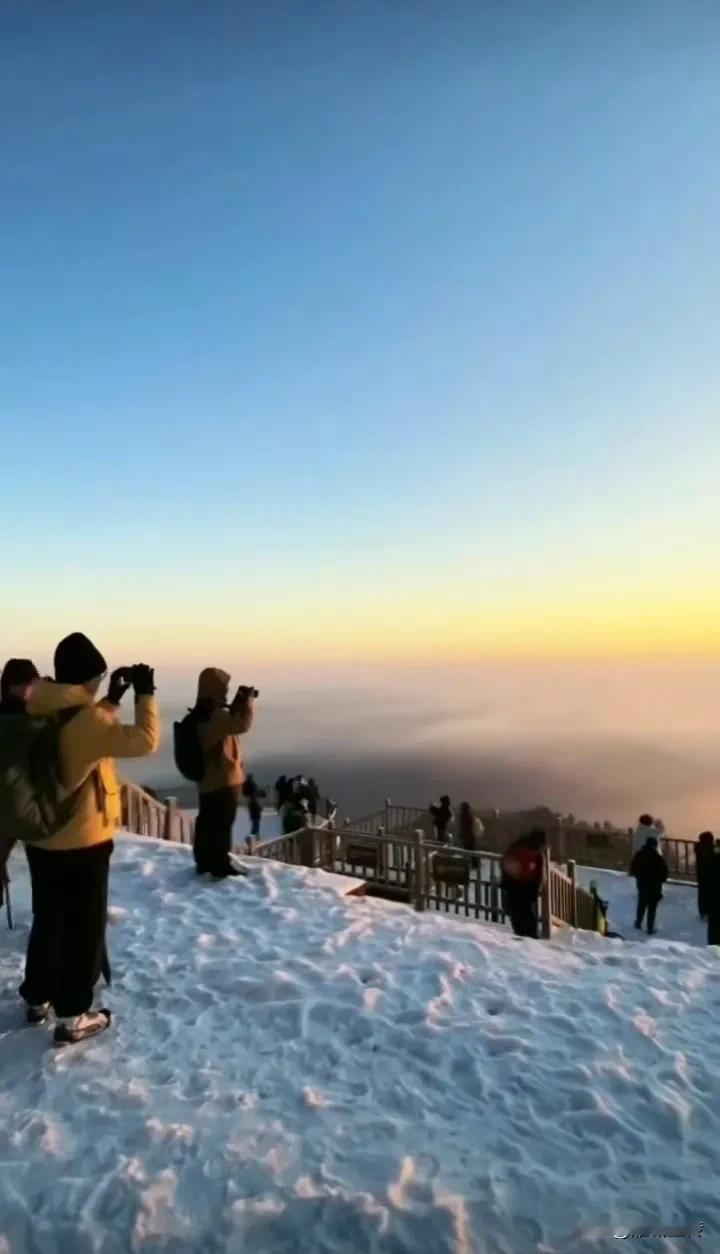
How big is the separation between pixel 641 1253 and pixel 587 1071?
1506mm

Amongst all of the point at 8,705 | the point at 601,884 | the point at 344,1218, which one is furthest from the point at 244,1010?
the point at 601,884

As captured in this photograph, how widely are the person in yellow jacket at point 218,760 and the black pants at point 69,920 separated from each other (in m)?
3.28

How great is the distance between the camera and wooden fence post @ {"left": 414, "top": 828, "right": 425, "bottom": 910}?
444 inches

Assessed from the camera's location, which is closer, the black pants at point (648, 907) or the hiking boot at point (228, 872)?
the hiking boot at point (228, 872)

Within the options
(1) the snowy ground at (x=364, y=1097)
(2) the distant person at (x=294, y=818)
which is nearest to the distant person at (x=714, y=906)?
(1) the snowy ground at (x=364, y=1097)

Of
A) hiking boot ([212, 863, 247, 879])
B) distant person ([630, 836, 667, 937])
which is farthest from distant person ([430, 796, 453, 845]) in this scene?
hiking boot ([212, 863, 247, 879])

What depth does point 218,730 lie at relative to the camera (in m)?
8.62

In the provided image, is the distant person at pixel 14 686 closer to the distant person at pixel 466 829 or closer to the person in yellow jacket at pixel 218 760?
the person in yellow jacket at pixel 218 760

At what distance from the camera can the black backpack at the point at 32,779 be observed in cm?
489

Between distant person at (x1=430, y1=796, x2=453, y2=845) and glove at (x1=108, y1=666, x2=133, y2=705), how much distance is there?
15.6 metres

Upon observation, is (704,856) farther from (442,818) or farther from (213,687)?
(213,687)

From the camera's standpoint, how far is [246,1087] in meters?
4.93

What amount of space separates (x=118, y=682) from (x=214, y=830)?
4.21 metres

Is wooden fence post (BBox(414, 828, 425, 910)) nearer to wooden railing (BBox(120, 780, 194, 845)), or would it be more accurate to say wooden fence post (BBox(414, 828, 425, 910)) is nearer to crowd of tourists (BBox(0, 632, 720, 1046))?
wooden railing (BBox(120, 780, 194, 845))
